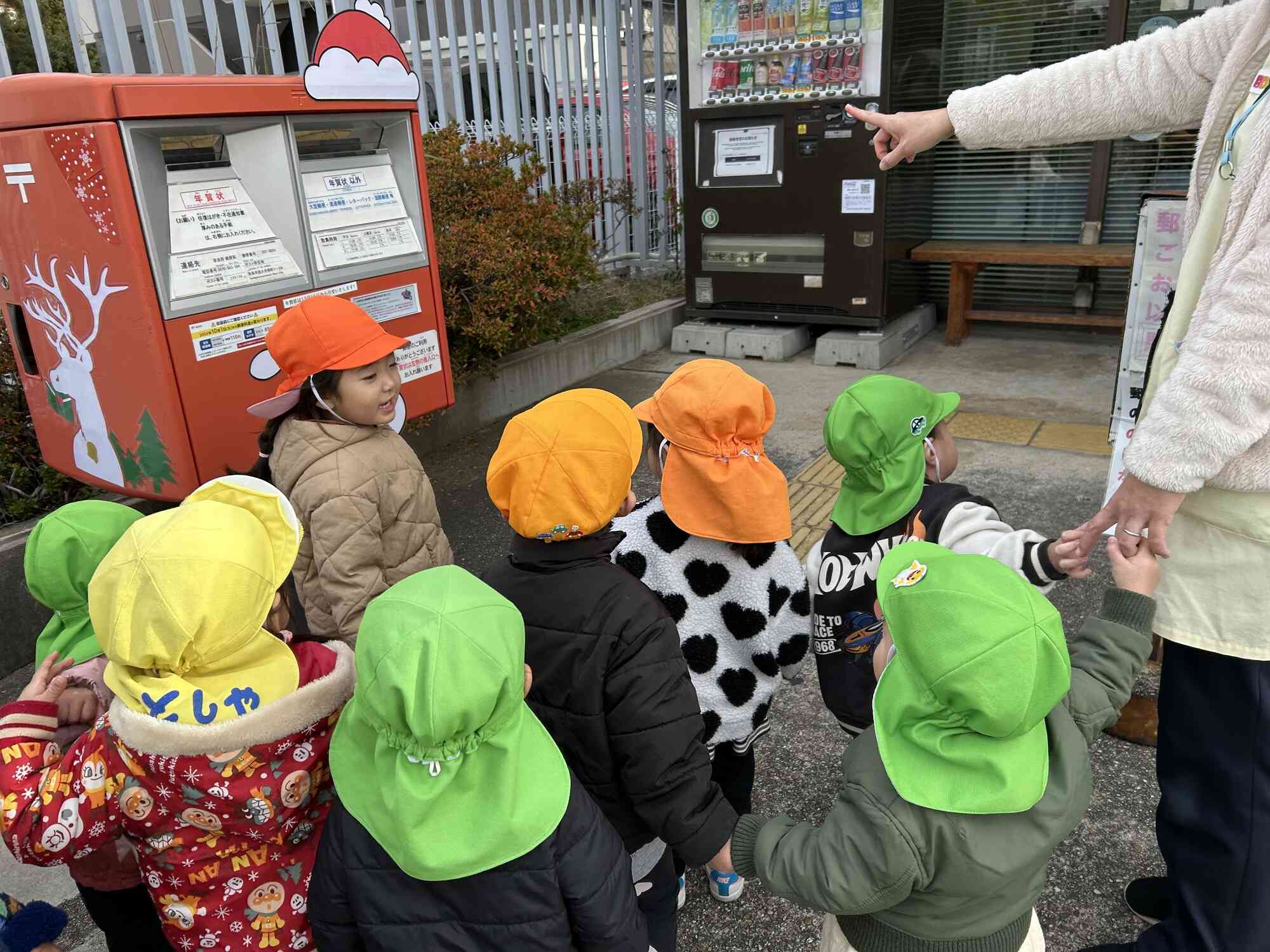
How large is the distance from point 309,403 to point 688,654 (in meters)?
1.27

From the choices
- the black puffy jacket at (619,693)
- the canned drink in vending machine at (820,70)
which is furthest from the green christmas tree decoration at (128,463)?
the canned drink in vending machine at (820,70)

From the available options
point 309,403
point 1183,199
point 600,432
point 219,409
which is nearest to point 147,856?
point 600,432

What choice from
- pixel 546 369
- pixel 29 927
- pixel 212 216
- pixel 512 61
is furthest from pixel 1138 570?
pixel 512 61

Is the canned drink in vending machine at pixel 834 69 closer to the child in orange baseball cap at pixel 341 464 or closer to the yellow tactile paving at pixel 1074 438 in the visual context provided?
the yellow tactile paving at pixel 1074 438

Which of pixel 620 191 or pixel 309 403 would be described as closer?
pixel 309 403

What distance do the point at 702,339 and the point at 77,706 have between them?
5764 millimetres

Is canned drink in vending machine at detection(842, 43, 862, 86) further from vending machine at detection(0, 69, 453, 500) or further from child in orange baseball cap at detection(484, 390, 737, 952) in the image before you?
child in orange baseball cap at detection(484, 390, 737, 952)

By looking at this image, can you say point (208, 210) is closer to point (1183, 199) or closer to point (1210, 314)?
point (1210, 314)

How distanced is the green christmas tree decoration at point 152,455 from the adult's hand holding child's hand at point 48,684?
1.35 m

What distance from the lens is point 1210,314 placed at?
4.50ft

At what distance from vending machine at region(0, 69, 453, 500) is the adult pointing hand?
1.88 m

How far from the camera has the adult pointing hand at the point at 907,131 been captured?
1.98 metres

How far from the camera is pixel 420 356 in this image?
3598mm

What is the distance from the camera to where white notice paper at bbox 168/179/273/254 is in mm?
2789
